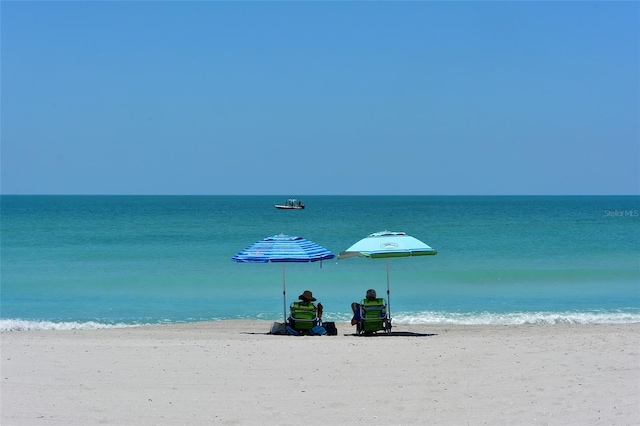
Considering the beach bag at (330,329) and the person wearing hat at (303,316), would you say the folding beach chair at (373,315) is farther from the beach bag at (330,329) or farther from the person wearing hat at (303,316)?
the person wearing hat at (303,316)

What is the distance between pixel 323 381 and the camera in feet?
27.7

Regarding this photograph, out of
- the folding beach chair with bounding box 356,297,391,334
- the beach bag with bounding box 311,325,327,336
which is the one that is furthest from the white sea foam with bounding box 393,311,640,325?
the beach bag with bounding box 311,325,327,336

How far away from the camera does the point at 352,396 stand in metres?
7.76

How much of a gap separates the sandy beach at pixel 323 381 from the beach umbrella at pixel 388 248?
1350 millimetres

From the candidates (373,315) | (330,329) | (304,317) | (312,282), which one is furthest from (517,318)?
(312,282)

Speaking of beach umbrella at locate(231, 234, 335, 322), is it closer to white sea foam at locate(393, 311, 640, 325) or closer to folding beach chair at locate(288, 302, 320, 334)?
folding beach chair at locate(288, 302, 320, 334)

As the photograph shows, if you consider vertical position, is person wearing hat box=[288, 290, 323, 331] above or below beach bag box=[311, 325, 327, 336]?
above

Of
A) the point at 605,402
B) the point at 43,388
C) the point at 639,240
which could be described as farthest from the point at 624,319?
the point at 639,240

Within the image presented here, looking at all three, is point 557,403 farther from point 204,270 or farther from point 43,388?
point 204,270

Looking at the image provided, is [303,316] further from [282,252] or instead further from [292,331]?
[282,252]

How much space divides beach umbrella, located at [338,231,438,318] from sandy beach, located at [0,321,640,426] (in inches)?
53.2

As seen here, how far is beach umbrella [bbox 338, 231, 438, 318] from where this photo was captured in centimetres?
1212

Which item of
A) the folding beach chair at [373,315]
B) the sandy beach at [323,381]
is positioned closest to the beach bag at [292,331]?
the sandy beach at [323,381]

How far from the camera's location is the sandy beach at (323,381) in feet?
23.1
